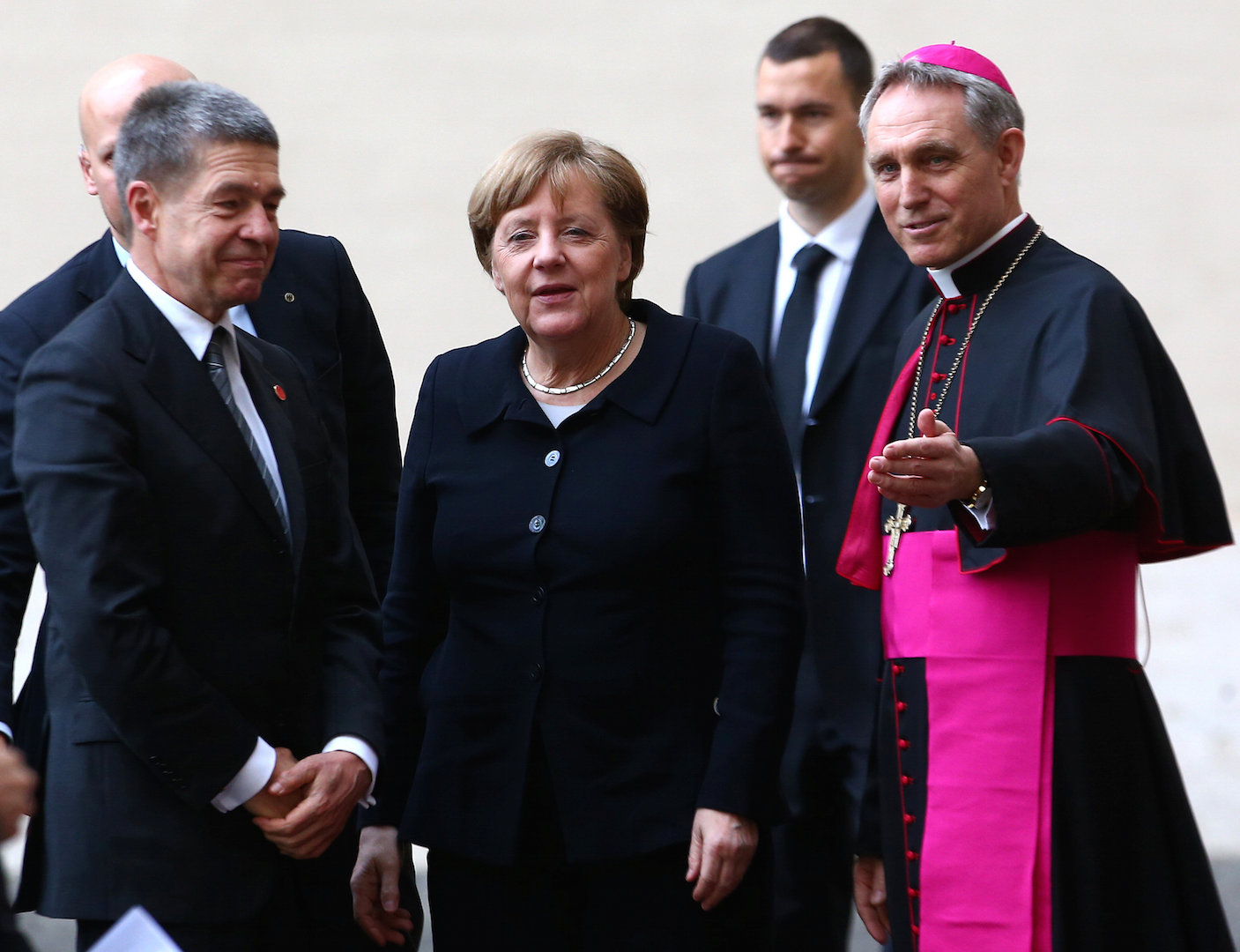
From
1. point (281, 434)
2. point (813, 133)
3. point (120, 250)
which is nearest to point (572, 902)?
point (281, 434)

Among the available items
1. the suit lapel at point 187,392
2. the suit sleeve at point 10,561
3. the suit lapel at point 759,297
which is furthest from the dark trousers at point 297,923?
the suit lapel at point 759,297

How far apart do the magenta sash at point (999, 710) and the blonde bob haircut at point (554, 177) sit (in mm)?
685

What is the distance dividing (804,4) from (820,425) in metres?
3.15

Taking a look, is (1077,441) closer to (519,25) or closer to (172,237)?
(172,237)

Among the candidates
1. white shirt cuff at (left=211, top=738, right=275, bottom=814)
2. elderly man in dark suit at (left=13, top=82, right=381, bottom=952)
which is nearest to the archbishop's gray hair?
elderly man in dark suit at (left=13, top=82, right=381, bottom=952)

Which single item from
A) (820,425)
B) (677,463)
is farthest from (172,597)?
(820,425)

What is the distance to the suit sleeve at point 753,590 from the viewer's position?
2320 millimetres

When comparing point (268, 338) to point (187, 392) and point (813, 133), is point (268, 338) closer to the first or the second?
point (187, 392)

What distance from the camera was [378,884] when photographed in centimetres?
252

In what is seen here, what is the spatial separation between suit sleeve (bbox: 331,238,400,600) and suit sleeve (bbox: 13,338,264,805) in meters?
0.94

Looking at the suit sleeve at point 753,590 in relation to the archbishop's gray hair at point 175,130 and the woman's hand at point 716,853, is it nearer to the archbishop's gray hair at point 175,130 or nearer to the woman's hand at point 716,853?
the woman's hand at point 716,853

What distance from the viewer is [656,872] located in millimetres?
2330

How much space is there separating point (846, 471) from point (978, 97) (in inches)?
44.6

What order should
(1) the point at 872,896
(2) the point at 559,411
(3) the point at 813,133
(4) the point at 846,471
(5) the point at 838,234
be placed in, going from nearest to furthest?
(2) the point at 559,411, (1) the point at 872,896, (4) the point at 846,471, (5) the point at 838,234, (3) the point at 813,133
